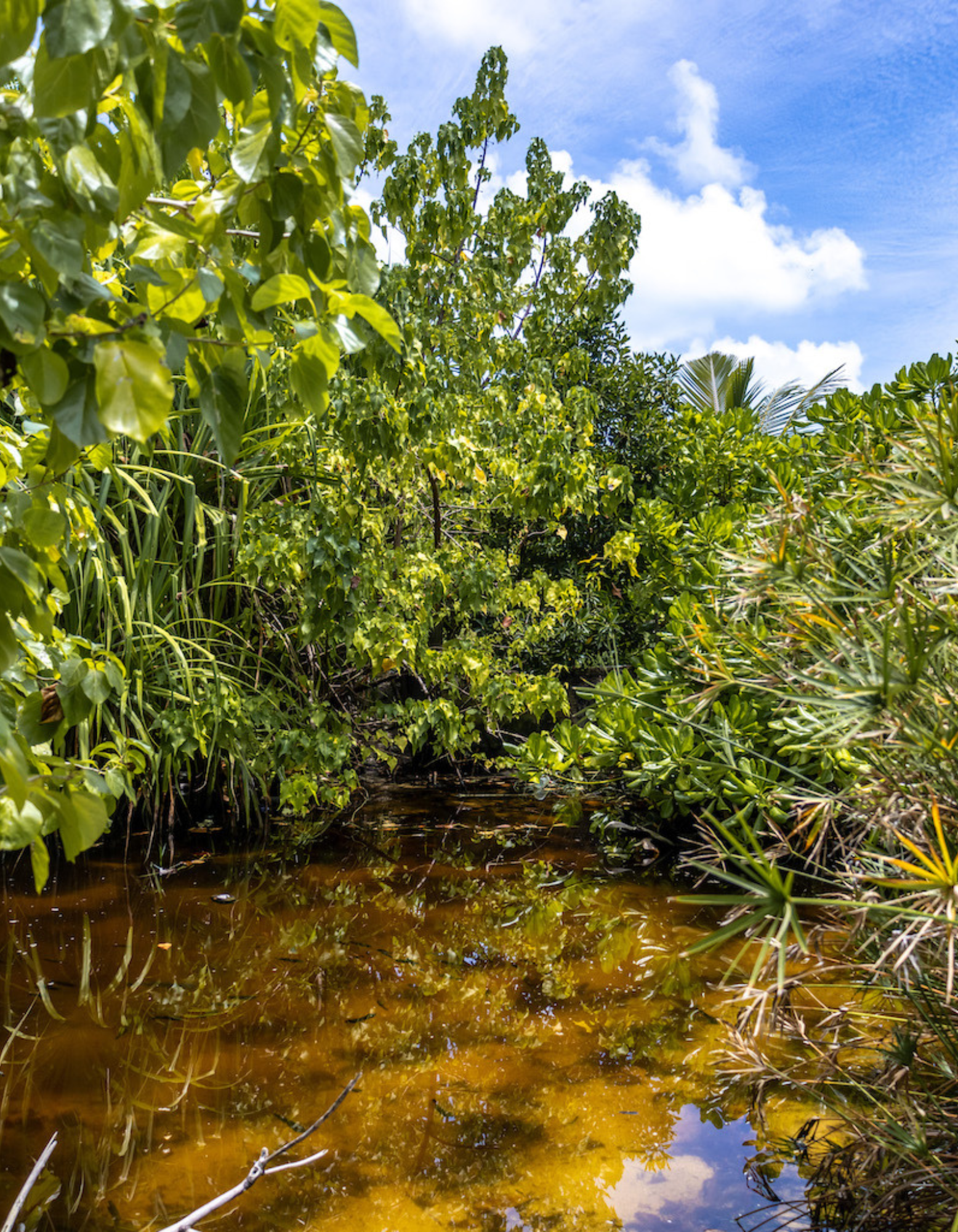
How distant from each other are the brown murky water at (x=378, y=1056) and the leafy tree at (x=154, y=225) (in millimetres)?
979

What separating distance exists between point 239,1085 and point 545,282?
5.52 m

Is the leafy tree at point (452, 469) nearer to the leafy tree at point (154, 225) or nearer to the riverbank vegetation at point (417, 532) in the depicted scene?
the riverbank vegetation at point (417, 532)

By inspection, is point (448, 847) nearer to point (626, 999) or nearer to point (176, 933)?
point (176, 933)

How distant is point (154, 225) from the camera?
841 millimetres

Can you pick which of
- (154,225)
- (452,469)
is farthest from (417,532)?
(154,225)

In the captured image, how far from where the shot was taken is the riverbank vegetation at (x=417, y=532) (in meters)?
0.76

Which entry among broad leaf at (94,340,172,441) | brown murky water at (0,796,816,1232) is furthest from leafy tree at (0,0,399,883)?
brown murky water at (0,796,816,1232)

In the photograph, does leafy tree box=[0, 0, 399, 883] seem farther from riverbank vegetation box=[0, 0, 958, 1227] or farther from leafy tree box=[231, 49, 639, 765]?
leafy tree box=[231, 49, 639, 765]

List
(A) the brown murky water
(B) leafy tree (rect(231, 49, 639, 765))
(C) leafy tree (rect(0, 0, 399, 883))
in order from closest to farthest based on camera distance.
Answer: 1. (C) leafy tree (rect(0, 0, 399, 883))
2. (A) the brown murky water
3. (B) leafy tree (rect(231, 49, 639, 765))

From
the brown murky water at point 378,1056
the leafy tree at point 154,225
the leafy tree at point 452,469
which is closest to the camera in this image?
the leafy tree at point 154,225

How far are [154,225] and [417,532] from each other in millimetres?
3890

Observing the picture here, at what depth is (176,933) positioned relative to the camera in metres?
2.71

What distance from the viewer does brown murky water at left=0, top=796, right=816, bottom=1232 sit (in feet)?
4.97

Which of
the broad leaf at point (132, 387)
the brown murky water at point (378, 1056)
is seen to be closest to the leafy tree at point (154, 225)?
the broad leaf at point (132, 387)
